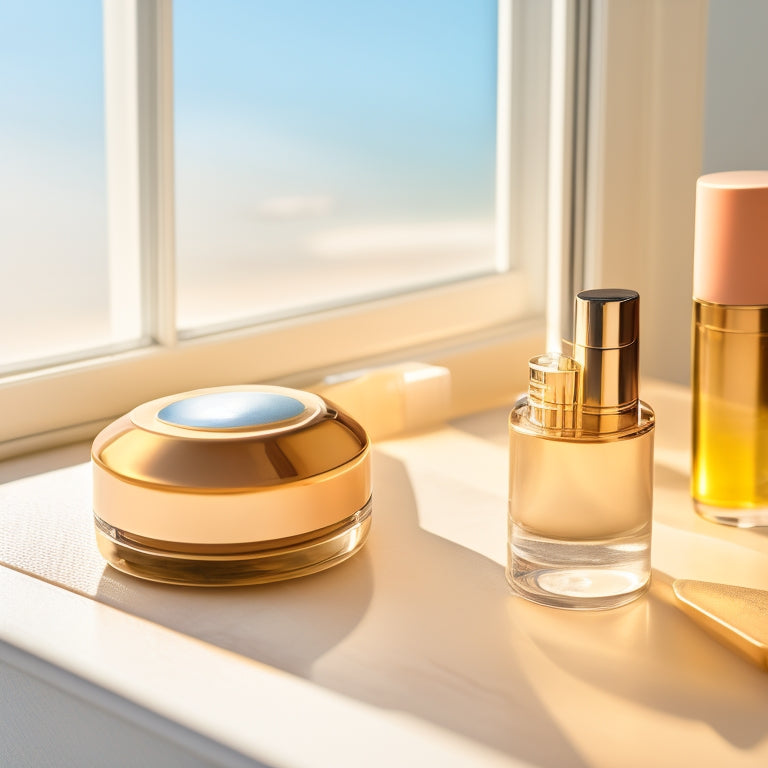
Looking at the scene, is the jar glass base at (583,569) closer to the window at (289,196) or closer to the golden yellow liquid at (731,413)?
the golden yellow liquid at (731,413)

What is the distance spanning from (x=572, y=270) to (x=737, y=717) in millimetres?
522

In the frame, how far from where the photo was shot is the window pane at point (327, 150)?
735mm

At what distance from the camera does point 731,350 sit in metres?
0.56

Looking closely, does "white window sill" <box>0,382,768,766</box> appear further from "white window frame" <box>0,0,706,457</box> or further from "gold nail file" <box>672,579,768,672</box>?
"white window frame" <box>0,0,706,457</box>

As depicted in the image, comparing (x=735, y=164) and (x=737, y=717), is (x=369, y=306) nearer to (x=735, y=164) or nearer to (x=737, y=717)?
(x=735, y=164)

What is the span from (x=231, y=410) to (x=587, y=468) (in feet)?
0.55

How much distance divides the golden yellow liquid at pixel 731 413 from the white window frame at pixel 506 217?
273 millimetres

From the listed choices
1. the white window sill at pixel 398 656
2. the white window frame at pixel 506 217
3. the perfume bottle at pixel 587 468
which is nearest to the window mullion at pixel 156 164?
the white window frame at pixel 506 217

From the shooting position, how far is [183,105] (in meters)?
0.71

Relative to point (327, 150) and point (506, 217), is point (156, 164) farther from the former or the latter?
point (506, 217)

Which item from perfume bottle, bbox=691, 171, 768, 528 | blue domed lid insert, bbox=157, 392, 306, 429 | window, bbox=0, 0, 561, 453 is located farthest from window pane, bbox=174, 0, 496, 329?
perfume bottle, bbox=691, 171, 768, 528

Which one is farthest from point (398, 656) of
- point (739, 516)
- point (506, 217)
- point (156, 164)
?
point (506, 217)

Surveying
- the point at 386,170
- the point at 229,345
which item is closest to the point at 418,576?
the point at 229,345

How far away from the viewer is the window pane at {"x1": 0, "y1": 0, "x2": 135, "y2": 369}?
63cm
